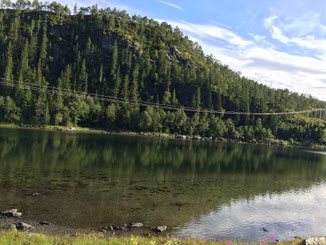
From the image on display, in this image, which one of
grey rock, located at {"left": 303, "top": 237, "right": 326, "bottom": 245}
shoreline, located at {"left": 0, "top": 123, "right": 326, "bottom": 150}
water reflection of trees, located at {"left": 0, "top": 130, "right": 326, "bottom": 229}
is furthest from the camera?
shoreline, located at {"left": 0, "top": 123, "right": 326, "bottom": 150}

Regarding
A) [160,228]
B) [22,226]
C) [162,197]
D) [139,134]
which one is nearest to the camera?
[22,226]

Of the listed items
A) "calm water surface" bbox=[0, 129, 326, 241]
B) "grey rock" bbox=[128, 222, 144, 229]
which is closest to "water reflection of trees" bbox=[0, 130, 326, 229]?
"calm water surface" bbox=[0, 129, 326, 241]

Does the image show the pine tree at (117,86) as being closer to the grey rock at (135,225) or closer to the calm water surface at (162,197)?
the calm water surface at (162,197)

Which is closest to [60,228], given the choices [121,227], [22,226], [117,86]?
[22,226]

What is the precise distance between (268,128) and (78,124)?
130 m

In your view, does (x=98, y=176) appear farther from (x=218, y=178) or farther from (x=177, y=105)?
(x=177, y=105)

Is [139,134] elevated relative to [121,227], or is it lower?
elevated

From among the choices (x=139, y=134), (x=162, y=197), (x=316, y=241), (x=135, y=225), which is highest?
(x=316, y=241)

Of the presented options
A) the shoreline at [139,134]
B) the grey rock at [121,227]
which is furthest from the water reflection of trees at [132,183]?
the shoreline at [139,134]

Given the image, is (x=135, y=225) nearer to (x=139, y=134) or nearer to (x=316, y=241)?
Answer: (x=316, y=241)

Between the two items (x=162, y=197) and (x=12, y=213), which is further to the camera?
(x=162, y=197)

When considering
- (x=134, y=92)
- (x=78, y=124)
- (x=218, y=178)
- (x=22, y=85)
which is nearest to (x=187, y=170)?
(x=218, y=178)

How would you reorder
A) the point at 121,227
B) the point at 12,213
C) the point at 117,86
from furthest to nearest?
1. the point at 117,86
2. the point at 12,213
3. the point at 121,227

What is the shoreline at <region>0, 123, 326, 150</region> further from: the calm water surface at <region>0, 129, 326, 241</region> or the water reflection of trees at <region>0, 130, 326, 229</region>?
the calm water surface at <region>0, 129, 326, 241</region>
